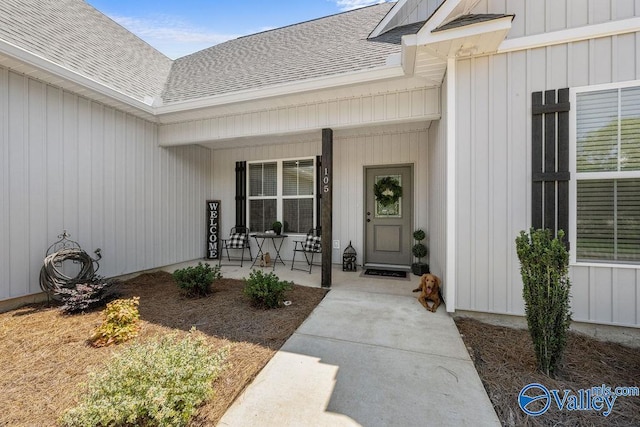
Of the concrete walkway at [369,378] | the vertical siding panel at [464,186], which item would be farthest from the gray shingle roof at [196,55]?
the concrete walkway at [369,378]

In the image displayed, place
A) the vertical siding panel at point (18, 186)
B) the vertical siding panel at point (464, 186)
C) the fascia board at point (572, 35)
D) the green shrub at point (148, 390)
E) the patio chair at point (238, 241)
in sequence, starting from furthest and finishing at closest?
1. the patio chair at point (238, 241)
2. the vertical siding panel at point (18, 186)
3. the vertical siding panel at point (464, 186)
4. the fascia board at point (572, 35)
5. the green shrub at point (148, 390)

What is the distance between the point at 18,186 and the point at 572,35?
631 cm

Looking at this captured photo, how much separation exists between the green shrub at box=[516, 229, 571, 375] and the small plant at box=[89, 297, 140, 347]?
11.1ft

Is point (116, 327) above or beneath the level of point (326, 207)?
beneath

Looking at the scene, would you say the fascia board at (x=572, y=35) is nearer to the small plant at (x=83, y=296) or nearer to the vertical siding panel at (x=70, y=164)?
the small plant at (x=83, y=296)

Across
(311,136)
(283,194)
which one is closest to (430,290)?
(311,136)

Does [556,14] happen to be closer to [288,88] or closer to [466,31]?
[466,31]

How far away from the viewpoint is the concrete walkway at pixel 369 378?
59.9 inches

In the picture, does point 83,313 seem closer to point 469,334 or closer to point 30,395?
point 30,395

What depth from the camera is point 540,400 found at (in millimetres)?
1648

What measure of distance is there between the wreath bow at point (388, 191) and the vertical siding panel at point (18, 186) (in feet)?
17.0

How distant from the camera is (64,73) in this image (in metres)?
3.30

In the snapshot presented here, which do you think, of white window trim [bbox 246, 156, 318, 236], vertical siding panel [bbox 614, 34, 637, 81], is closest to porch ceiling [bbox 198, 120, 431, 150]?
white window trim [bbox 246, 156, 318, 236]

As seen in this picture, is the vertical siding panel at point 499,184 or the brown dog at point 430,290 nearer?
the vertical siding panel at point 499,184
